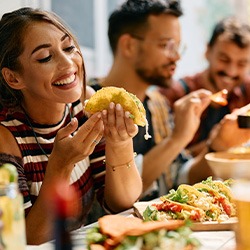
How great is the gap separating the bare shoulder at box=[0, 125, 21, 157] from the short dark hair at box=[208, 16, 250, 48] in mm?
1865

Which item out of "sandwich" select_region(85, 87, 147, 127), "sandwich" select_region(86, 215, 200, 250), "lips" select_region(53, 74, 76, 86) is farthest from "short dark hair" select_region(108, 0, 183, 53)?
"sandwich" select_region(86, 215, 200, 250)

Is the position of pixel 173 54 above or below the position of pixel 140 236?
above

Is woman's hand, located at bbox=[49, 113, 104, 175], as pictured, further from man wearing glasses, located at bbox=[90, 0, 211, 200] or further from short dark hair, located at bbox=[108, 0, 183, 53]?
short dark hair, located at bbox=[108, 0, 183, 53]

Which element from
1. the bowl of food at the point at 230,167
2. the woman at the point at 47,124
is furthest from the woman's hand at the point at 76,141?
the bowl of food at the point at 230,167

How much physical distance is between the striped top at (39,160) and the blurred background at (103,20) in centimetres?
47

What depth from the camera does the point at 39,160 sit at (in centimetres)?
202

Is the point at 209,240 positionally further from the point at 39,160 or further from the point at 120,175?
the point at 39,160

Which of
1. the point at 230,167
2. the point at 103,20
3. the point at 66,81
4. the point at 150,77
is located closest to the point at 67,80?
the point at 66,81

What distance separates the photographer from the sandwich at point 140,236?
4.06ft

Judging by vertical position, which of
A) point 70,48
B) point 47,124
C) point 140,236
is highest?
point 70,48

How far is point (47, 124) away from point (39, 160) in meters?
0.14

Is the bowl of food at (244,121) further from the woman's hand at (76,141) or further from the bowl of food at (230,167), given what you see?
the woman's hand at (76,141)

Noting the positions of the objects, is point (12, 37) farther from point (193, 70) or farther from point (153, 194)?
point (193, 70)

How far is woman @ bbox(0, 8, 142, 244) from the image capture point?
1.83 meters
